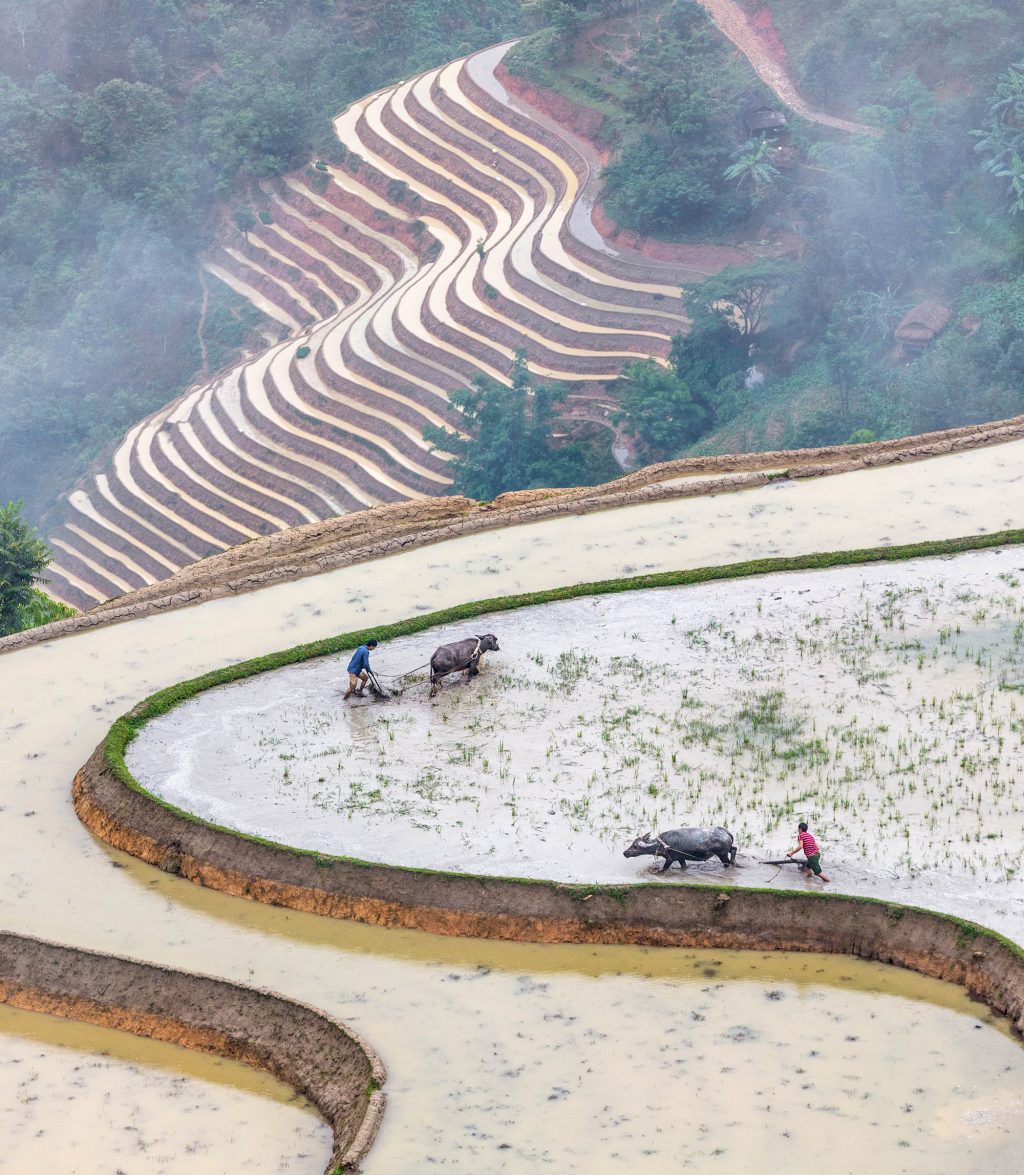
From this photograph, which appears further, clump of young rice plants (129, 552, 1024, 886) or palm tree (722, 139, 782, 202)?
palm tree (722, 139, 782, 202)

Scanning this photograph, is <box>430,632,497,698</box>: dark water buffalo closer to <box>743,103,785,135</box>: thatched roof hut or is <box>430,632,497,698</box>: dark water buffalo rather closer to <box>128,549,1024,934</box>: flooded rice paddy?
Result: <box>128,549,1024,934</box>: flooded rice paddy

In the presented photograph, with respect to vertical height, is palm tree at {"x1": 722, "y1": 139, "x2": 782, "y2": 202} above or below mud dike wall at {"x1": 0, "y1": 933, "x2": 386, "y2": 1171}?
above

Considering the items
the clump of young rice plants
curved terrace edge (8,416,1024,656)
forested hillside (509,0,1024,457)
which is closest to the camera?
the clump of young rice plants

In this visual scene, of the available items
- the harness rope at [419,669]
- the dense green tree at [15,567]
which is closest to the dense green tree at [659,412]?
the dense green tree at [15,567]

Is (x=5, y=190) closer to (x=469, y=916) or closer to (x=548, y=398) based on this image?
(x=548, y=398)

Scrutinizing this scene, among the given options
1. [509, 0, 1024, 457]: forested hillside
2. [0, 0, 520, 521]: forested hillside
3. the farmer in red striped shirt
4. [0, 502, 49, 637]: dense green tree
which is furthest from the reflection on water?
[0, 0, 520, 521]: forested hillside

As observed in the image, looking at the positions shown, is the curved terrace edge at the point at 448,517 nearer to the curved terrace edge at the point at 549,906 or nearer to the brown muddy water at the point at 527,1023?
the brown muddy water at the point at 527,1023

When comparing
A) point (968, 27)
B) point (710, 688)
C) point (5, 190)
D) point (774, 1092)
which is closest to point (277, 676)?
point (710, 688)
